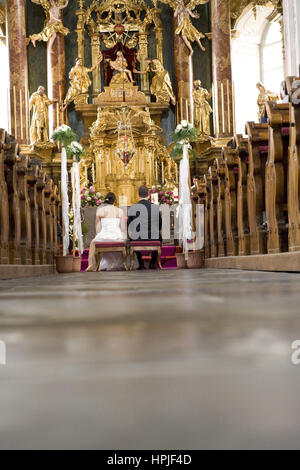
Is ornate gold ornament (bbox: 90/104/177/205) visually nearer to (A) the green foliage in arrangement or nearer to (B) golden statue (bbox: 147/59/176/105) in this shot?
(B) golden statue (bbox: 147/59/176/105)

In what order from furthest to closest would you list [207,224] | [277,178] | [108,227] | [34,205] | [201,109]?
1. [201,109]
2. [108,227]
3. [207,224]
4. [34,205]
5. [277,178]

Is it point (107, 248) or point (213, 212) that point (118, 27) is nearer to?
point (107, 248)

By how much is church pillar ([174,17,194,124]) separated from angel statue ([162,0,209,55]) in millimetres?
164

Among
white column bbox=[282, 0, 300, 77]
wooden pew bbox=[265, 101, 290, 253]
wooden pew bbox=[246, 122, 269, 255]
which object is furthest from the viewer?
white column bbox=[282, 0, 300, 77]

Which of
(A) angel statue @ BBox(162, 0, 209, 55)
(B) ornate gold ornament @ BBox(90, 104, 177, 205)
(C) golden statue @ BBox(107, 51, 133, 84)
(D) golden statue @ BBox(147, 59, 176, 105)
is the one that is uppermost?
(A) angel statue @ BBox(162, 0, 209, 55)

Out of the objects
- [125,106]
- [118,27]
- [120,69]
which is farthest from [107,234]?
[118,27]

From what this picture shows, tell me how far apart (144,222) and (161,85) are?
6.88 m

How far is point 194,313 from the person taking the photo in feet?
2.11

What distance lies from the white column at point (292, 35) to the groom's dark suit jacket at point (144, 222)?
2.80 meters

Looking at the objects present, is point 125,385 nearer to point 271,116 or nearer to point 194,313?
point 194,313

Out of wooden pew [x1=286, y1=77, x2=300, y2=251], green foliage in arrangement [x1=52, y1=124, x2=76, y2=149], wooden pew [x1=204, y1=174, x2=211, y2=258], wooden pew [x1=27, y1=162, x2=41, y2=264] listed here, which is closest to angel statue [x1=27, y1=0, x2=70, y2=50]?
green foliage in arrangement [x1=52, y1=124, x2=76, y2=149]

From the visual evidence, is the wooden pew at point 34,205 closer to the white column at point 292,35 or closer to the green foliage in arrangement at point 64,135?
the white column at point 292,35

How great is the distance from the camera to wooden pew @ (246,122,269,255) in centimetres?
424

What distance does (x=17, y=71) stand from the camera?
527 inches
